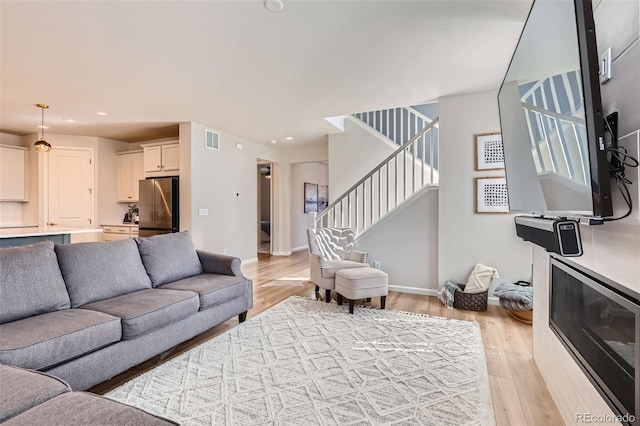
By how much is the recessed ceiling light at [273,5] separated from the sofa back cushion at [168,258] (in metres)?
2.26

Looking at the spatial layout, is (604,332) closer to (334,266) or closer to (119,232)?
(334,266)

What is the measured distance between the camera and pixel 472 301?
3475 millimetres

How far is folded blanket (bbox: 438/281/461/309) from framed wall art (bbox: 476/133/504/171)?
1.41m

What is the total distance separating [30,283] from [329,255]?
9.83 feet

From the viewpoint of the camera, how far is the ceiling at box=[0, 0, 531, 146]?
2.15 metres

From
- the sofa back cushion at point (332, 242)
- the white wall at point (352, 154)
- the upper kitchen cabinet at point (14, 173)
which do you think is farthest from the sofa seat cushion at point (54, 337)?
the upper kitchen cabinet at point (14, 173)

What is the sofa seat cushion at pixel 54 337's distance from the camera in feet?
5.08

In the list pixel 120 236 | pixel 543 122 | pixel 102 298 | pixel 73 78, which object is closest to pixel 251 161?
pixel 120 236

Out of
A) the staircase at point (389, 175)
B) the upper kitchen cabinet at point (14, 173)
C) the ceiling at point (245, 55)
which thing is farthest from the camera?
the upper kitchen cabinet at point (14, 173)

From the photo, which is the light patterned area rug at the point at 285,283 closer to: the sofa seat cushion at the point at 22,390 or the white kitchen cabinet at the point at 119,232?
the white kitchen cabinet at the point at 119,232

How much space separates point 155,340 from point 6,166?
567cm

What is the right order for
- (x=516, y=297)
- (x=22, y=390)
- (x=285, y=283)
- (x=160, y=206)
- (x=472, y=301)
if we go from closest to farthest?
(x=22, y=390) < (x=516, y=297) < (x=472, y=301) < (x=285, y=283) < (x=160, y=206)

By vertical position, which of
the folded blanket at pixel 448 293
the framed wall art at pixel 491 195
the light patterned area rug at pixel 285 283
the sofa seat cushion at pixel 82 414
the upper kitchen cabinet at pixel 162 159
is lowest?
the light patterned area rug at pixel 285 283

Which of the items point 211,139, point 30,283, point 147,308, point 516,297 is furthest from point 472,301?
point 211,139
